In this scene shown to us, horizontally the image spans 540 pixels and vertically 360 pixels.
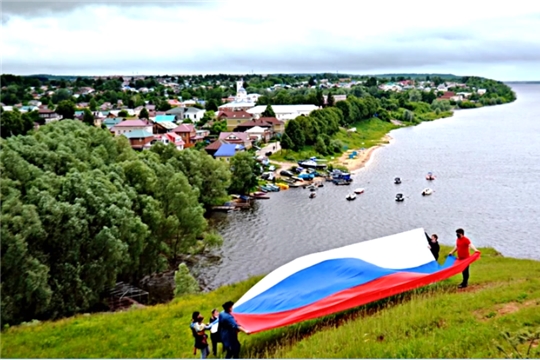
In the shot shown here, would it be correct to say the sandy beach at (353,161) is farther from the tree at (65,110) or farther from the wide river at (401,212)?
the tree at (65,110)

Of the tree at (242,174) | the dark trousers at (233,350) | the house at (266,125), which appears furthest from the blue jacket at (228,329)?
the house at (266,125)

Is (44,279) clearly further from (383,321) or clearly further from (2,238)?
(383,321)

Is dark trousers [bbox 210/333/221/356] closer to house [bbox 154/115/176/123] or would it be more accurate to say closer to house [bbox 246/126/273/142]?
house [bbox 246/126/273/142]

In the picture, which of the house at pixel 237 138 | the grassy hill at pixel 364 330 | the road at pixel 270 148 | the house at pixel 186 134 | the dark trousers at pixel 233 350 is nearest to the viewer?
the grassy hill at pixel 364 330

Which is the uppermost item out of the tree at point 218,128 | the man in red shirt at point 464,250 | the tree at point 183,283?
the man in red shirt at point 464,250

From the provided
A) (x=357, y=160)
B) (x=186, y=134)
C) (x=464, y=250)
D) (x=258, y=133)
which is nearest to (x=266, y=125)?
(x=258, y=133)

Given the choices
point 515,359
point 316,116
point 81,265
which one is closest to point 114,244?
point 81,265

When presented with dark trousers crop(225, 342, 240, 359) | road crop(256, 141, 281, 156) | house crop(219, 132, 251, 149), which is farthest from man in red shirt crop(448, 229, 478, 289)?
house crop(219, 132, 251, 149)
